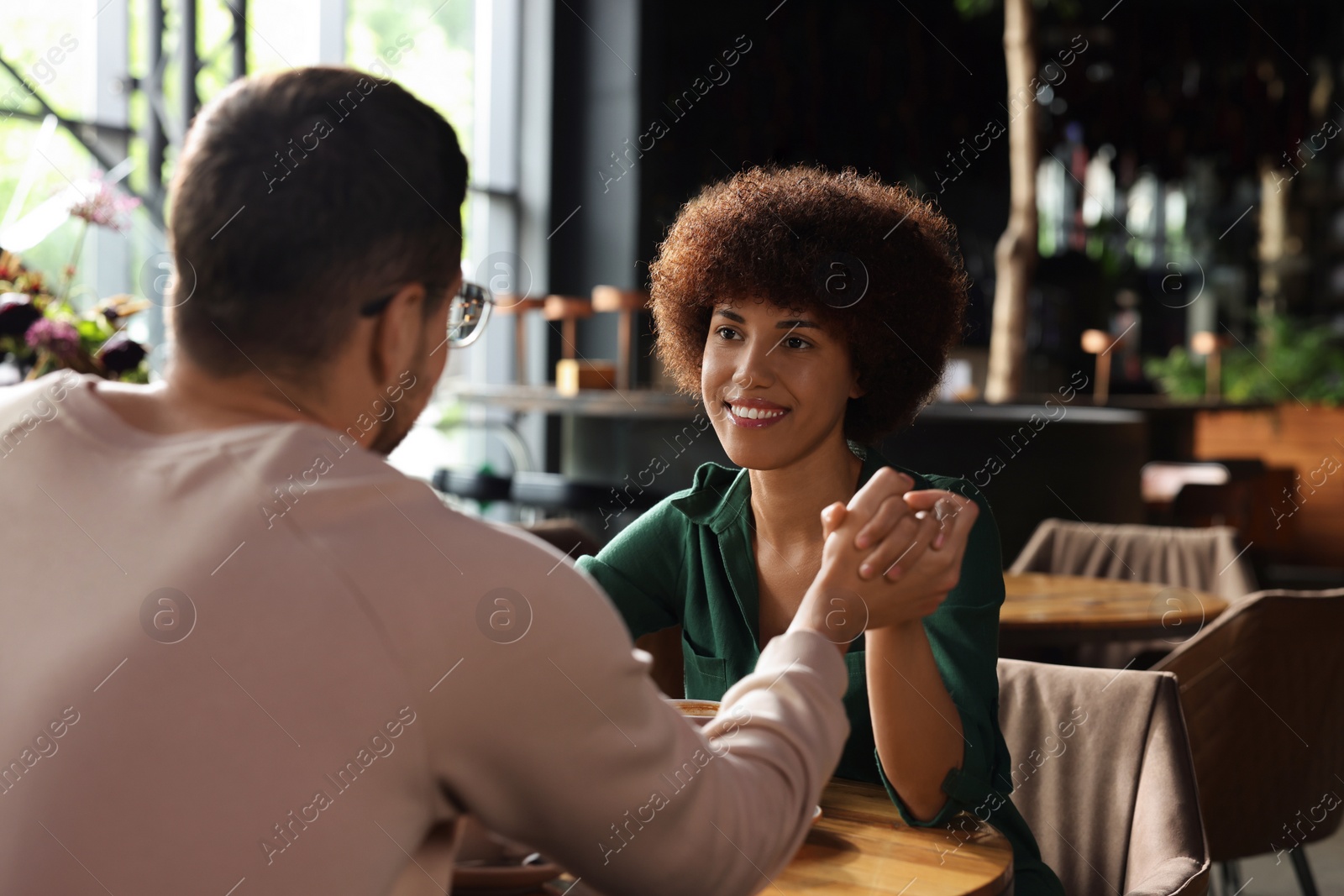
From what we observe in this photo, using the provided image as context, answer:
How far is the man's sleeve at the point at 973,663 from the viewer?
1.27 m

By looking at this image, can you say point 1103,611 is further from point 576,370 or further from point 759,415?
point 576,370

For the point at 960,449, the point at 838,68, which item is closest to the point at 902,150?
the point at 838,68

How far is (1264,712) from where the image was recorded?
222 centimetres

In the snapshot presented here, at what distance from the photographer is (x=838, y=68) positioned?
345 inches

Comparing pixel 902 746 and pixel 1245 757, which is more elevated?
pixel 902 746

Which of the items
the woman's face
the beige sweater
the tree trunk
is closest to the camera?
the beige sweater

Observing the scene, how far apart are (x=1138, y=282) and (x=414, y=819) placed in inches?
420

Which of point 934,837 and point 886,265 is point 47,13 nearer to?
point 886,265

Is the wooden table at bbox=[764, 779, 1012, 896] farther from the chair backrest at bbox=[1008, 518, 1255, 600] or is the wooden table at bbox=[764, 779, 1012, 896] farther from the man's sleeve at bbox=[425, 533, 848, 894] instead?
the chair backrest at bbox=[1008, 518, 1255, 600]

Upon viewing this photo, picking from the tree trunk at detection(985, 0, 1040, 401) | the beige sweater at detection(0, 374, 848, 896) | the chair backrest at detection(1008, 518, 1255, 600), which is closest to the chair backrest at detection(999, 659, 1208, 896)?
the beige sweater at detection(0, 374, 848, 896)

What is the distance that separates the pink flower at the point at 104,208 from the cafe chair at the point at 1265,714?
2.23 meters

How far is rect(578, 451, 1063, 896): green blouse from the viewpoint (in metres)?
1.33

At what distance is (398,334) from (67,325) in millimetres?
1833

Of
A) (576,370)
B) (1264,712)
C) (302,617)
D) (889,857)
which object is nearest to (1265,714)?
(1264,712)
